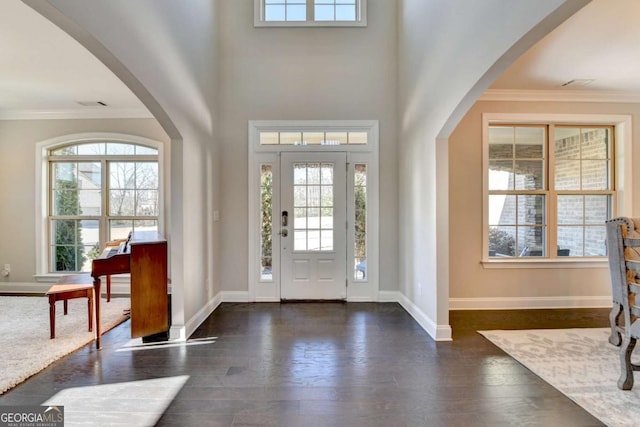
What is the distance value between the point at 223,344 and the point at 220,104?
3099mm

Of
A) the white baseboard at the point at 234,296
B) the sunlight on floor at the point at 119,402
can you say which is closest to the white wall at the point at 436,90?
the white baseboard at the point at 234,296

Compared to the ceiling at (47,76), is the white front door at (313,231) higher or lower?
lower

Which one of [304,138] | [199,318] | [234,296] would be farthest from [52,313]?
[304,138]

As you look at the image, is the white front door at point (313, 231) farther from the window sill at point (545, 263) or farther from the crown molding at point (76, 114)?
the crown molding at point (76, 114)

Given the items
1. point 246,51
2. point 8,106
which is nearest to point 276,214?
point 246,51

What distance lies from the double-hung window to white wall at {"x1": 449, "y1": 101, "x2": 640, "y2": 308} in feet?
0.67

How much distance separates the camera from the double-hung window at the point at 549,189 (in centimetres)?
404

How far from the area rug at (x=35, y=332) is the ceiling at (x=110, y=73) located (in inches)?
107

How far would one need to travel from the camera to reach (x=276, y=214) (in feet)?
14.3

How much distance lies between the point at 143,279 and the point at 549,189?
4844 mm

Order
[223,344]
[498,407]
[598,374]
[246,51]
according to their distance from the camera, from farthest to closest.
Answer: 1. [246,51]
2. [223,344]
3. [598,374]
4. [498,407]

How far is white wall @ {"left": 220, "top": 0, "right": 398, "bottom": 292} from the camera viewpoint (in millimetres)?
4301

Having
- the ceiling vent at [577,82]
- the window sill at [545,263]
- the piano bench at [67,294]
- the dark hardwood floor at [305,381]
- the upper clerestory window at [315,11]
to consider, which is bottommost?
the dark hardwood floor at [305,381]

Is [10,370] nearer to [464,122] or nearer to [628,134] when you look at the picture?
[464,122]
